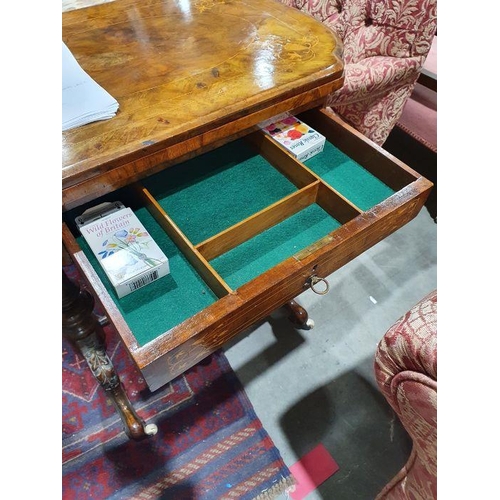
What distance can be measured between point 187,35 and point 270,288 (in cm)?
59

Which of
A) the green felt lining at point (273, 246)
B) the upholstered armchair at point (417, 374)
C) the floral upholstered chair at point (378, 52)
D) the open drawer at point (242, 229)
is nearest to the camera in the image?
the upholstered armchair at point (417, 374)

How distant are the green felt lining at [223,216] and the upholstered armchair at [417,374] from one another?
0.94ft

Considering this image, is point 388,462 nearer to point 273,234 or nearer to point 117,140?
point 273,234

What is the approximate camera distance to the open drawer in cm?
55

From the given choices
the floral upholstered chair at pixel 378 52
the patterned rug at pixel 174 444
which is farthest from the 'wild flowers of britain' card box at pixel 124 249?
the floral upholstered chair at pixel 378 52

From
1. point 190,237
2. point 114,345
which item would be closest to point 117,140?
point 190,237

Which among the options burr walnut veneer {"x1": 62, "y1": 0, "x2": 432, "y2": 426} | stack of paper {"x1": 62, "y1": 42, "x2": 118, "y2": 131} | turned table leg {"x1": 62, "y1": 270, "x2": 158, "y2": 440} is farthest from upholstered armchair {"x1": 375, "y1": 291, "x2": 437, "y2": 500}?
turned table leg {"x1": 62, "y1": 270, "x2": 158, "y2": 440}

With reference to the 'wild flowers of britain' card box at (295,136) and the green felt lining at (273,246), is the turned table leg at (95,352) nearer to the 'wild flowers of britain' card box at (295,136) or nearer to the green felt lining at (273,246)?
the green felt lining at (273,246)

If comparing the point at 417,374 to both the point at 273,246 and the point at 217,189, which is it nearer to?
the point at 273,246

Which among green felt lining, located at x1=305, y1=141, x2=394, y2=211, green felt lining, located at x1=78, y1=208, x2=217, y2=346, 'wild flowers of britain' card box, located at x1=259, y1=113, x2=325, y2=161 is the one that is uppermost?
'wild flowers of britain' card box, located at x1=259, y1=113, x2=325, y2=161

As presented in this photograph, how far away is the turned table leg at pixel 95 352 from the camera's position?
866 millimetres

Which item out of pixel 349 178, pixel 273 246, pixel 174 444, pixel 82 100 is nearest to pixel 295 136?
pixel 349 178

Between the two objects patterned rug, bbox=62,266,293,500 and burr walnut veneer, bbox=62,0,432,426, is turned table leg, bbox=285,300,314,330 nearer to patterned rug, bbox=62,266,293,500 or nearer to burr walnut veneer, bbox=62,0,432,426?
patterned rug, bbox=62,266,293,500

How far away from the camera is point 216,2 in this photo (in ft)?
3.12
